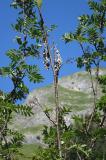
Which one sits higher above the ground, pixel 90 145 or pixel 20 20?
pixel 20 20

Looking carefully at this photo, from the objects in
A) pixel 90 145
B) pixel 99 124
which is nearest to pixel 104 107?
pixel 99 124

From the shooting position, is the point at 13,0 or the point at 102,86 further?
the point at 102,86

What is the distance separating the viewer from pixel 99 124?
15539 mm

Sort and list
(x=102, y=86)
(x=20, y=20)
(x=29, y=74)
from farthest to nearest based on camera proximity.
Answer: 1. (x=102, y=86)
2. (x=20, y=20)
3. (x=29, y=74)

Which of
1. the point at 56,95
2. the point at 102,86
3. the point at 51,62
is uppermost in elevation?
the point at 102,86

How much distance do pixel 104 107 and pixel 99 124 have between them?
810 mm

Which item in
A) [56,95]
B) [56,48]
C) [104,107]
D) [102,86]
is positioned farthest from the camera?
[102,86]

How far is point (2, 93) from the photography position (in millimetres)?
11844

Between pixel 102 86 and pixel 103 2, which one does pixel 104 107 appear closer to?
pixel 102 86

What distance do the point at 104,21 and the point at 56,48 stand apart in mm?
5827

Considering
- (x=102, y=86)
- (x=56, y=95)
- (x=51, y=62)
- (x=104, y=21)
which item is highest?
(x=104, y=21)

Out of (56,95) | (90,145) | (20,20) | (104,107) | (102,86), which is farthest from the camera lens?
(102,86)

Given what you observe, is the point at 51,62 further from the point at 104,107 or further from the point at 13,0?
the point at 104,107

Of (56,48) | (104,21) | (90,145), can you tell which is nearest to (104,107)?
(90,145)
